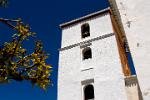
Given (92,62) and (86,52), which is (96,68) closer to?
(92,62)

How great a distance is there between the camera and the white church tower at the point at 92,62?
1530cm

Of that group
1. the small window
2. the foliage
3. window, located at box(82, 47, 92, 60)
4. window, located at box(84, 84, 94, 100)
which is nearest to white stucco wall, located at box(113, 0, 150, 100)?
the foliage

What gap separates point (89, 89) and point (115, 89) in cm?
205

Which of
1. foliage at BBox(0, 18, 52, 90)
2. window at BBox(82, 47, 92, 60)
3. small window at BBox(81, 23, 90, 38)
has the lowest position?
foliage at BBox(0, 18, 52, 90)

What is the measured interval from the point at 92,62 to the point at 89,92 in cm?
201

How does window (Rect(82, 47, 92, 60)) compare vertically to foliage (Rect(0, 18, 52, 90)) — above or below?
above

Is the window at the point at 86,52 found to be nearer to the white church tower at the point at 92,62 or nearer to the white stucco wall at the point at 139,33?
the white church tower at the point at 92,62

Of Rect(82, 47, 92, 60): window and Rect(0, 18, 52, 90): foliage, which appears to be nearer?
Rect(0, 18, 52, 90): foliage

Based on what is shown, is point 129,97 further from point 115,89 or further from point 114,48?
point 114,48

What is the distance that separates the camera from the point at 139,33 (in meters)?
9.60

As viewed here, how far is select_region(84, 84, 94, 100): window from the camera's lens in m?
15.9

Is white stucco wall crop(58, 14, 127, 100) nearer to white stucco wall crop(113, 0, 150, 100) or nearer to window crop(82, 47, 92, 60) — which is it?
window crop(82, 47, 92, 60)

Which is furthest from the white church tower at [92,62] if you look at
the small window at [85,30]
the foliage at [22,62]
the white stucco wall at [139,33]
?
the foliage at [22,62]

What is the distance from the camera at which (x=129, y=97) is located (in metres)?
14.5
